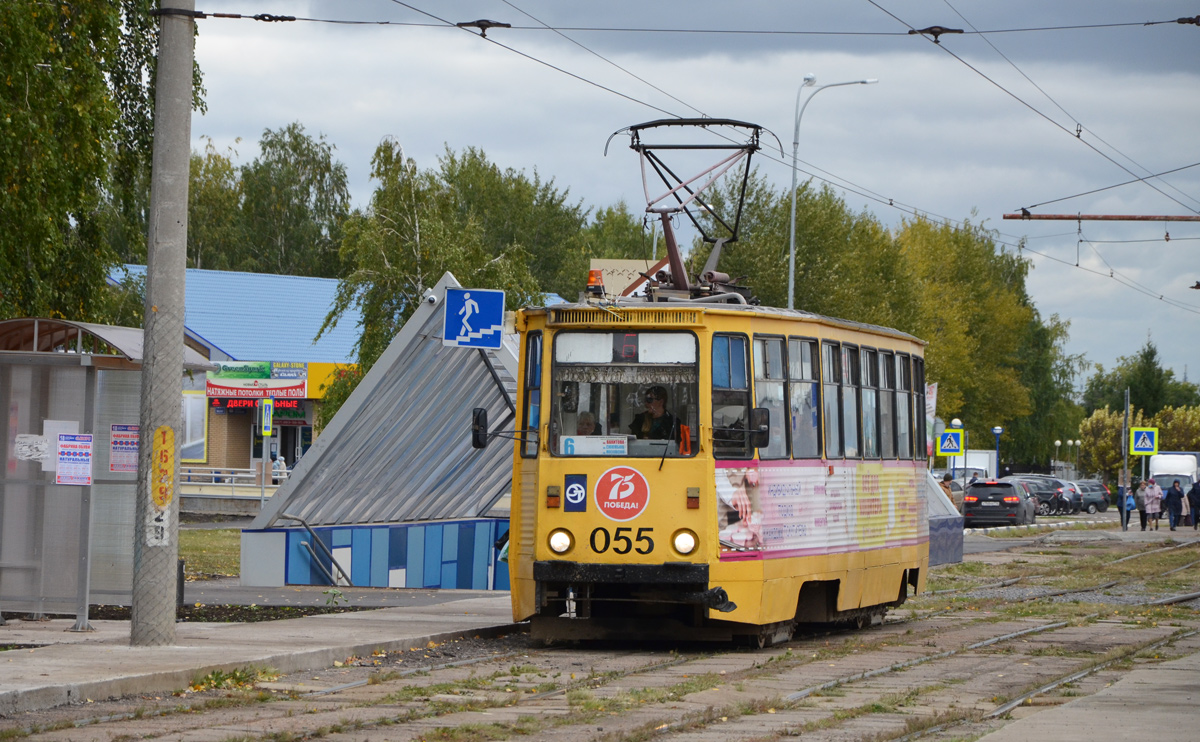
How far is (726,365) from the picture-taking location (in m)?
13.6

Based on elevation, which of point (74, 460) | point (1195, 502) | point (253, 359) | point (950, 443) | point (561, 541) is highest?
point (253, 359)

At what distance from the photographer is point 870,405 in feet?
52.5

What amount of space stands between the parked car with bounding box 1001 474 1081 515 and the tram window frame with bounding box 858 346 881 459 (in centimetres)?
5172

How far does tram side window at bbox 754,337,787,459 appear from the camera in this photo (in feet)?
45.2

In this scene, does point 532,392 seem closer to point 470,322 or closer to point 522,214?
point 470,322

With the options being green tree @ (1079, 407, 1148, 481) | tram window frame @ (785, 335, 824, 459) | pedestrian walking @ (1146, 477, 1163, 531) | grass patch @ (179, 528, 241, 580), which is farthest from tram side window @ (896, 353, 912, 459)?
green tree @ (1079, 407, 1148, 481)

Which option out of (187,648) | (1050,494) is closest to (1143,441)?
(1050,494)

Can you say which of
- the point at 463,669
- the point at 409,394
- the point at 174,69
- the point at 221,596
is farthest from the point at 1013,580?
the point at 174,69

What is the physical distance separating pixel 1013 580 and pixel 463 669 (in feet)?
47.8

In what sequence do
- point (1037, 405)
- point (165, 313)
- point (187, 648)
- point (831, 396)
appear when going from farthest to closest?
point (1037, 405) < point (831, 396) < point (165, 313) < point (187, 648)

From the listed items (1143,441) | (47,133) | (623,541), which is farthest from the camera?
(1143,441)

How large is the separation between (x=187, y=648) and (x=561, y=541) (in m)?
3.11

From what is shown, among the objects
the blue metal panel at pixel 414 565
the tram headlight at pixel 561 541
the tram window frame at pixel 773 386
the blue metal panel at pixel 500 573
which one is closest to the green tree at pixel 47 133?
the blue metal panel at pixel 414 565

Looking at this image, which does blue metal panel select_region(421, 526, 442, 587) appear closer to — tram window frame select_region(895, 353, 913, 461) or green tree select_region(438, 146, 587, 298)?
tram window frame select_region(895, 353, 913, 461)
